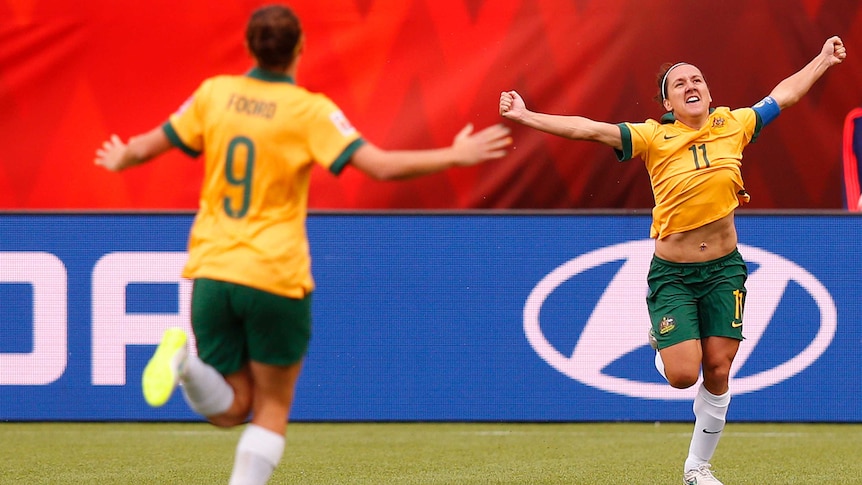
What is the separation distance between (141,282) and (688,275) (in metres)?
4.02

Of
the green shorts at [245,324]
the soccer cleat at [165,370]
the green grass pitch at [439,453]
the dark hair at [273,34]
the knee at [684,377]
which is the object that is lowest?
the green grass pitch at [439,453]

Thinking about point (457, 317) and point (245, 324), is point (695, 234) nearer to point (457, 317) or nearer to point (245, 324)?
point (245, 324)

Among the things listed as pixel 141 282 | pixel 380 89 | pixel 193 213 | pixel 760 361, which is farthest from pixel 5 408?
pixel 760 361

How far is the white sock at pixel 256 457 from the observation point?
4.41 metres

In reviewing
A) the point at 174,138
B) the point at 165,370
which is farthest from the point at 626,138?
the point at 165,370

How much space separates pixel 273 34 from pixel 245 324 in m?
0.99

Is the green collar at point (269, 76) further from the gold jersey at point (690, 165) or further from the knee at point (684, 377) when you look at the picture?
the knee at point (684, 377)

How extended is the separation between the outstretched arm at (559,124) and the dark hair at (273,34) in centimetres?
172

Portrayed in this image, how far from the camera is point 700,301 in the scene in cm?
614

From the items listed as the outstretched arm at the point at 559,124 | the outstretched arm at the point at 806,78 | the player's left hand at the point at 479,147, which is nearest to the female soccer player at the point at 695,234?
the outstretched arm at the point at 559,124

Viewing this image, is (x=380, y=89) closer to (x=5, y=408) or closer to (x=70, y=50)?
(x=70, y=50)

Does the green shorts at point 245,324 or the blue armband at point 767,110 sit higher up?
the blue armband at point 767,110

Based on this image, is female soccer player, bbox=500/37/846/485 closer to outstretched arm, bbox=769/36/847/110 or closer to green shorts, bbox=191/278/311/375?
outstretched arm, bbox=769/36/847/110

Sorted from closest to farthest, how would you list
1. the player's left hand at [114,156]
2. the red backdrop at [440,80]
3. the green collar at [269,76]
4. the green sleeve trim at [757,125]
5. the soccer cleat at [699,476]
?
the green collar at [269,76]
the player's left hand at [114,156]
the soccer cleat at [699,476]
the green sleeve trim at [757,125]
the red backdrop at [440,80]
